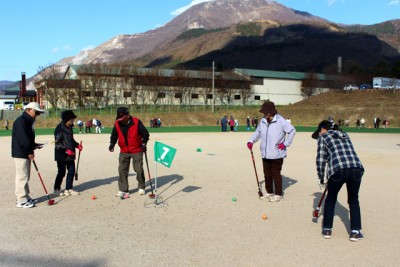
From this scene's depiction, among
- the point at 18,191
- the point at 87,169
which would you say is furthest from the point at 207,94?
the point at 18,191

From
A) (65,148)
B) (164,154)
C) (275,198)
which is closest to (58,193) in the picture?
(65,148)

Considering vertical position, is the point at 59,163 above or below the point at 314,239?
above

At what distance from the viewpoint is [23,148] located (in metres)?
6.82

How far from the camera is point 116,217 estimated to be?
253 inches

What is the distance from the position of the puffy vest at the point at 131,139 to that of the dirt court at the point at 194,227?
3.36ft

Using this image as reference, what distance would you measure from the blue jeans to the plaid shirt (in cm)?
7

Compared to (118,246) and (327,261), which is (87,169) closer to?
(118,246)

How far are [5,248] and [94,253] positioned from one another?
48.5 inches

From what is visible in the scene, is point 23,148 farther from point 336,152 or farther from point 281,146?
point 336,152

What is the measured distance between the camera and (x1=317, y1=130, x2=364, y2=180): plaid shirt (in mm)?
5020

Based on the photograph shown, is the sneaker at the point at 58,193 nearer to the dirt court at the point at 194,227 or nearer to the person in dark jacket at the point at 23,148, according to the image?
the dirt court at the point at 194,227

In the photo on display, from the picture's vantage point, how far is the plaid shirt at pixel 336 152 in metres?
5.02

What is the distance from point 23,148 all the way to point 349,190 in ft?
18.2

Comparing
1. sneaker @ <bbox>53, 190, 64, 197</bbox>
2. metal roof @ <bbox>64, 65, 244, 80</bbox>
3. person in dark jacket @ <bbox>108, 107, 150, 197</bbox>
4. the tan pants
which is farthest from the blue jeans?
metal roof @ <bbox>64, 65, 244, 80</bbox>
